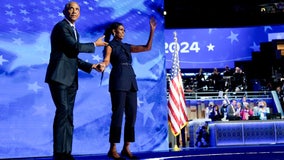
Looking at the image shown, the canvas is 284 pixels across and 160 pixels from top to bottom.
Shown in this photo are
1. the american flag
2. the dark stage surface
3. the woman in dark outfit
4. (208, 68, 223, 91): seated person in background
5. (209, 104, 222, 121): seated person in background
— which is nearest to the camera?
the dark stage surface

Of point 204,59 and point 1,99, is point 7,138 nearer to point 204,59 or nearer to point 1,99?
point 1,99

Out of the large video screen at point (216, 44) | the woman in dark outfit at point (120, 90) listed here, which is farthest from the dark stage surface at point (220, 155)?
the large video screen at point (216, 44)

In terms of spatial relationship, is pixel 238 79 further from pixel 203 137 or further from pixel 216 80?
pixel 203 137

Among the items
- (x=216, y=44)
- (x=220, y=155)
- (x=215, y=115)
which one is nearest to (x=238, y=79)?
(x=215, y=115)

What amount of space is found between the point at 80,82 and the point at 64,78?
244 cm

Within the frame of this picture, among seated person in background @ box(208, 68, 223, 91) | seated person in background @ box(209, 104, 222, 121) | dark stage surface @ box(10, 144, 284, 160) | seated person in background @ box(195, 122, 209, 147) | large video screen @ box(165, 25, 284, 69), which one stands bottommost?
seated person in background @ box(195, 122, 209, 147)

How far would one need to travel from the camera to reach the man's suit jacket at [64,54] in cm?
286

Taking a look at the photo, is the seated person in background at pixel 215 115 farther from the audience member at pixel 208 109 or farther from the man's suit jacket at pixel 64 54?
the man's suit jacket at pixel 64 54

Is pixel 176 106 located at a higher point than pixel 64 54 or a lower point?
lower

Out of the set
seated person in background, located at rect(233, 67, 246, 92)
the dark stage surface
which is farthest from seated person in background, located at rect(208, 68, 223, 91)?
the dark stage surface

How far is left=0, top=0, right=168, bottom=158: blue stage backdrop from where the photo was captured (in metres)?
4.94

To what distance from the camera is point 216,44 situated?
50.1 feet

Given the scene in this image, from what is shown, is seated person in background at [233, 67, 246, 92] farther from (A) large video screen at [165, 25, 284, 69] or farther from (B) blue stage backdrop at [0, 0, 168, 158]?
(B) blue stage backdrop at [0, 0, 168, 158]

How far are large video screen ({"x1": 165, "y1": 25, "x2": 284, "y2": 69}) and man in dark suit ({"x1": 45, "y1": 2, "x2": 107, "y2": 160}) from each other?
11860mm
